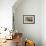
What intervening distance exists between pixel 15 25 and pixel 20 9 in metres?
0.85

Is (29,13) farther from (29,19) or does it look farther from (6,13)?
(6,13)

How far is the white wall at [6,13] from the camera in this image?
430cm

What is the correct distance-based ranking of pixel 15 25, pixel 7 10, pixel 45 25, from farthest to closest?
1. pixel 15 25
2. pixel 45 25
3. pixel 7 10

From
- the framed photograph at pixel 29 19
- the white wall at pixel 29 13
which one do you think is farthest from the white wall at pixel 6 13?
the framed photograph at pixel 29 19

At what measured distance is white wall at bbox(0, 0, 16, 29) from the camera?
169 inches

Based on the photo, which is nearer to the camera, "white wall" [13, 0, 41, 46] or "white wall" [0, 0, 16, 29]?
"white wall" [0, 0, 16, 29]

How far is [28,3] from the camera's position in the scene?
5.68 metres

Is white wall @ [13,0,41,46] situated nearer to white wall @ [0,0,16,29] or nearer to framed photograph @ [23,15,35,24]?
framed photograph @ [23,15,35,24]

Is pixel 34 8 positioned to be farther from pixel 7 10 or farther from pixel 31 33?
pixel 7 10

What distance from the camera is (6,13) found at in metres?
4.36

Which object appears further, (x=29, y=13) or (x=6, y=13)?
(x=29, y=13)

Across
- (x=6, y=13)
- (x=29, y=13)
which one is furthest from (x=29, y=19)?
(x=6, y=13)

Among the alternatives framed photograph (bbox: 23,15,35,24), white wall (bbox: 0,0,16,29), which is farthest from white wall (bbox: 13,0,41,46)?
white wall (bbox: 0,0,16,29)

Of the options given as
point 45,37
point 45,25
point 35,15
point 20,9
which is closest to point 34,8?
point 35,15
